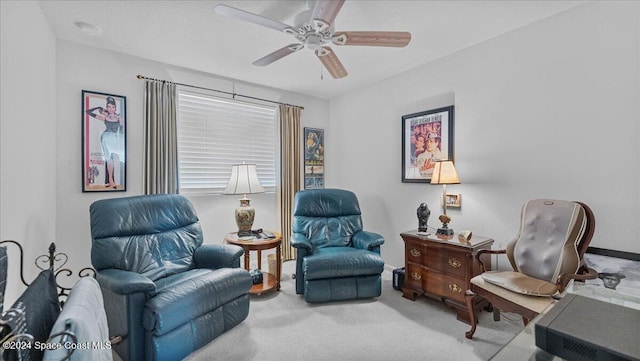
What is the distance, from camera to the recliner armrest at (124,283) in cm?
174

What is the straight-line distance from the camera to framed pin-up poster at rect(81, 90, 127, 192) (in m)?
2.69

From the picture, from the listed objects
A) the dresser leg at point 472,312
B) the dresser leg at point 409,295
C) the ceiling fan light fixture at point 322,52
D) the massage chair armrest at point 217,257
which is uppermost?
the ceiling fan light fixture at point 322,52

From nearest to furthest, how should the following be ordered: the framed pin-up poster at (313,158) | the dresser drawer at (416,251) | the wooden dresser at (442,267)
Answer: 1. the wooden dresser at (442,267)
2. the dresser drawer at (416,251)
3. the framed pin-up poster at (313,158)

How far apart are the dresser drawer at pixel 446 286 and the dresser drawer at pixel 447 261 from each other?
6 centimetres

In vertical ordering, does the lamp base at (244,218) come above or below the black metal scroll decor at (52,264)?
above

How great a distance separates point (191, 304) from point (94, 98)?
2.27m

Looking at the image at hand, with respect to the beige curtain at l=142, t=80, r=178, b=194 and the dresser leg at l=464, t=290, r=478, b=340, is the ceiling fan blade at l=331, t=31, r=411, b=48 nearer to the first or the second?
the dresser leg at l=464, t=290, r=478, b=340

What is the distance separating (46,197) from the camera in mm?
2320

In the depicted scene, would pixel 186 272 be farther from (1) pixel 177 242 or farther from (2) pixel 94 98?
(2) pixel 94 98

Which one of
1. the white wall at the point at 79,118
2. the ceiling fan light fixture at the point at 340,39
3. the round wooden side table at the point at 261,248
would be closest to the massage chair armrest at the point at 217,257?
the round wooden side table at the point at 261,248

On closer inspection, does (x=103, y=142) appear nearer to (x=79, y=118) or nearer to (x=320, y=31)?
(x=79, y=118)

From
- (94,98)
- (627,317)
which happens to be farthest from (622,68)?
(94,98)

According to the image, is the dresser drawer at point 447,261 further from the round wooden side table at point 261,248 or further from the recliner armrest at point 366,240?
the round wooden side table at point 261,248

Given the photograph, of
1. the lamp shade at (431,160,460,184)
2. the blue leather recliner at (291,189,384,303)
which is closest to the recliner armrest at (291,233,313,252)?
the blue leather recliner at (291,189,384,303)
